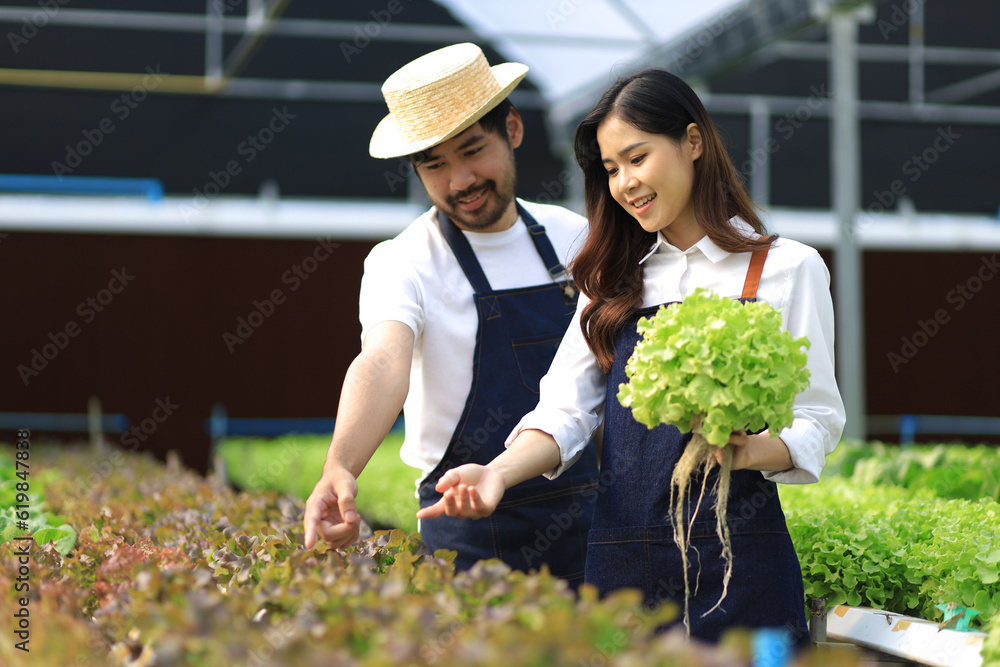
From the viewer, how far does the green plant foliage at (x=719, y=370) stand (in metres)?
1.69

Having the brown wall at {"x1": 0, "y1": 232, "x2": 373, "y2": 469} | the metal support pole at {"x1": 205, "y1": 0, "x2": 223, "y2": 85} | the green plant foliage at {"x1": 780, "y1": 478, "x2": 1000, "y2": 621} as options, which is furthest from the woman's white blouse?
the metal support pole at {"x1": 205, "y1": 0, "x2": 223, "y2": 85}

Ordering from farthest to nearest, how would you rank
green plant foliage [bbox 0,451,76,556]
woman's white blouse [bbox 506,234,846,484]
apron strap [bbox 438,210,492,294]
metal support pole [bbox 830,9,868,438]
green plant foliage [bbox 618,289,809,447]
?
metal support pole [bbox 830,9,868,438], apron strap [bbox 438,210,492,294], green plant foliage [bbox 0,451,76,556], woman's white blouse [bbox 506,234,846,484], green plant foliage [bbox 618,289,809,447]

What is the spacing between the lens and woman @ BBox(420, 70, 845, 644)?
1938 mm

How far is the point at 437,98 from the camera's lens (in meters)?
2.71

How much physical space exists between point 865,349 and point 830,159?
Result: 2.49 m

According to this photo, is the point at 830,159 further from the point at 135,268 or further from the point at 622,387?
the point at 622,387

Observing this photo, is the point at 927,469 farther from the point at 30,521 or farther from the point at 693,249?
the point at 30,521

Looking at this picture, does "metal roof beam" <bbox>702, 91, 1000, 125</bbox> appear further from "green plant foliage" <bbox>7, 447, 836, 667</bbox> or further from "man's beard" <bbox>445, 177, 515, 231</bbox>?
"green plant foliage" <bbox>7, 447, 836, 667</bbox>

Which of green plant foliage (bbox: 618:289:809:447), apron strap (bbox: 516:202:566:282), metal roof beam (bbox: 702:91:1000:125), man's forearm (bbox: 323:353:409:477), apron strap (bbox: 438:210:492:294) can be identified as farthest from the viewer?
metal roof beam (bbox: 702:91:1000:125)

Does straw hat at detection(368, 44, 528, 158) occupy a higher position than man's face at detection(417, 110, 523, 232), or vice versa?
straw hat at detection(368, 44, 528, 158)

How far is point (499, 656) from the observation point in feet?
3.20

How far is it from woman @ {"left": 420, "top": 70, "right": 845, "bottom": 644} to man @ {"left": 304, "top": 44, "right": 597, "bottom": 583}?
0.49 meters

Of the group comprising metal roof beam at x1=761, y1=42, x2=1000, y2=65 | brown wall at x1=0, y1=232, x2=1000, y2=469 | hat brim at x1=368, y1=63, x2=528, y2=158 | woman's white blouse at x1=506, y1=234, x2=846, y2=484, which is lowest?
brown wall at x1=0, y1=232, x2=1000, y2=469

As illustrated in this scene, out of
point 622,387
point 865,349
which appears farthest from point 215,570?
point 865,349
